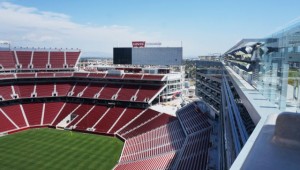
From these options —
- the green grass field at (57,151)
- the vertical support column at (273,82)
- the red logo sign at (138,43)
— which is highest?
the red logo sign at (138,43)

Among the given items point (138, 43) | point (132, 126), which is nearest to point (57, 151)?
point (132, 126)

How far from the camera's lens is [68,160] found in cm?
2912

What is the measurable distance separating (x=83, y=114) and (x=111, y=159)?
16461mm

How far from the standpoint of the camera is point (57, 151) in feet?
104

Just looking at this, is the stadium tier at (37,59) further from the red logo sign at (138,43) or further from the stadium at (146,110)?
the red logo sign at (138,43)

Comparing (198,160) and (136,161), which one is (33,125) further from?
(198,160)

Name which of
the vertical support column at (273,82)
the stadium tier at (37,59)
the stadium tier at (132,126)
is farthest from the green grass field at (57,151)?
the vertical support column at (273,82)

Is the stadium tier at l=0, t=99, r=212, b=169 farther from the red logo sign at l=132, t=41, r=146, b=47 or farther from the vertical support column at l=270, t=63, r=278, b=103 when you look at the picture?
the red logo sign at l=132, t=41, r=146, b=47

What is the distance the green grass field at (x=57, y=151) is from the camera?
27844 mm

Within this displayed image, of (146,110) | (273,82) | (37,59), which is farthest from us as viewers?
(37,59)

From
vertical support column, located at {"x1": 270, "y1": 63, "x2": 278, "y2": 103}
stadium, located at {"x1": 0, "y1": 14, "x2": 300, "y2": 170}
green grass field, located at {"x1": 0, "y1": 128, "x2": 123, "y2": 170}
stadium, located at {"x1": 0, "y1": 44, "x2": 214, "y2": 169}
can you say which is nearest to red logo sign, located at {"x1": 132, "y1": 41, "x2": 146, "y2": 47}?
stadium, located at {"x1": 0, "y1": 14, "x2": 300, "y2": 170}

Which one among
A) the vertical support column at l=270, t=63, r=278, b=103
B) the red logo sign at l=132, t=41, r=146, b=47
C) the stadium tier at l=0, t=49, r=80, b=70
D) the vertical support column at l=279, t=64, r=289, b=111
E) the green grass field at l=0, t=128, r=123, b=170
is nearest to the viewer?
the vertical support column at l=279, t=64, r=289, b=111

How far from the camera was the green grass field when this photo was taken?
91.4 feet

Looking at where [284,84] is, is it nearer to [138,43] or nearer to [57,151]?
[57,151]
